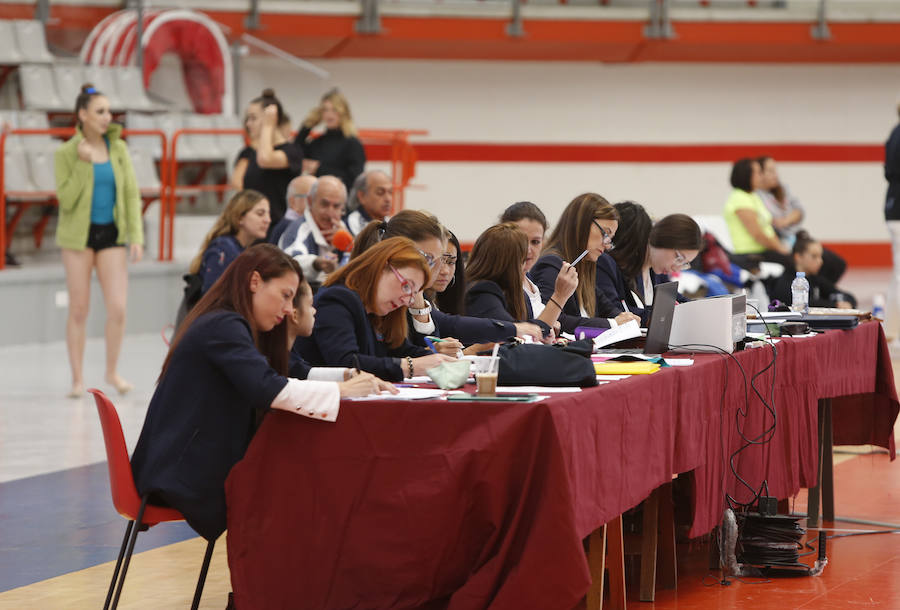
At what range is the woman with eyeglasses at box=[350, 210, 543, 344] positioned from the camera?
4.39 m

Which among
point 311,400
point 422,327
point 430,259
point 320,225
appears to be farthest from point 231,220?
point 311,400

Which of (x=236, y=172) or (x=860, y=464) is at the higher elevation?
(x=236, y=172)

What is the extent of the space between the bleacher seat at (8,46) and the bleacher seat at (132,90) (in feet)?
2.80

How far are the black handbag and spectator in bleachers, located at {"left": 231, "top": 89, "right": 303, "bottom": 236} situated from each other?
4722 millimetres

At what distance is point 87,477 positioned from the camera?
5.94 metres

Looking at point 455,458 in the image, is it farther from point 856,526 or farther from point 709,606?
point 856,526

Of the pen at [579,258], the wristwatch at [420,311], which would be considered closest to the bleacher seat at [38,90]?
the pen at [579,258]

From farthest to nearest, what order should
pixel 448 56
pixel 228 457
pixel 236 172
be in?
pixel 448 56 → pixel 236 172 → pixel 228 457

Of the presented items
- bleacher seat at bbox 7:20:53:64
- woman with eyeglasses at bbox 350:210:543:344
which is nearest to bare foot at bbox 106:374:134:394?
woman with eyeglasses at bbox 350:210:543:344

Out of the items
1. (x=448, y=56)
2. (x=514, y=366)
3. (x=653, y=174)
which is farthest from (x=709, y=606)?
(x=653, y=174)

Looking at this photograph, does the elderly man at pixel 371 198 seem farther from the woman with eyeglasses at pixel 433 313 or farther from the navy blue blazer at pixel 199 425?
the navy blue blazer at pixel 199 425

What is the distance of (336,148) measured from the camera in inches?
368

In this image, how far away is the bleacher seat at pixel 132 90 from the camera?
12102 mm

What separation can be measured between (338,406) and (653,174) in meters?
14.0
